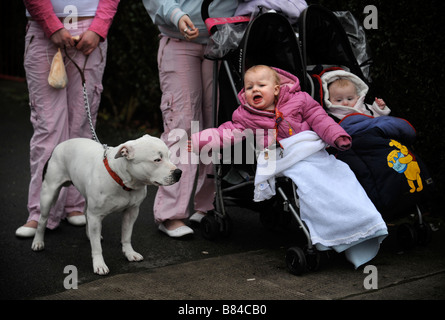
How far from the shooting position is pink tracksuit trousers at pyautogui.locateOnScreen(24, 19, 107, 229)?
5.02 meters

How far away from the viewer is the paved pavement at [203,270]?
3898 millimetres

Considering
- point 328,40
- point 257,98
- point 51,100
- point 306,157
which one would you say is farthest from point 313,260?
point 51,100

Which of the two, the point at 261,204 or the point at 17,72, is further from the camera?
the point at 17,72

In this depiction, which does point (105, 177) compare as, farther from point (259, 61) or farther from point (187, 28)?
point (259, 61)

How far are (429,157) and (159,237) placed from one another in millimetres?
2341

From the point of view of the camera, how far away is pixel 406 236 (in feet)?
15.4

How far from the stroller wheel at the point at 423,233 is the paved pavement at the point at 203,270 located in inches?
3.2

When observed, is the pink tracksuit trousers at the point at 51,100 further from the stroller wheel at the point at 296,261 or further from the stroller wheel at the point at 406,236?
the stroller wheel at the point at 406,236

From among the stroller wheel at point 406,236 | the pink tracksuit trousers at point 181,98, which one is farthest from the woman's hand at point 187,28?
the stroller wheel at point 406,236

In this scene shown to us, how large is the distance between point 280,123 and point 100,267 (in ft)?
5.10

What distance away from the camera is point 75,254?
4699 millimetres

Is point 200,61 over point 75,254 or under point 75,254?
over

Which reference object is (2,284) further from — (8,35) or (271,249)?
(8,35)

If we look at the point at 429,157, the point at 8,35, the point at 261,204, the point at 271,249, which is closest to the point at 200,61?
the point at 261,204
